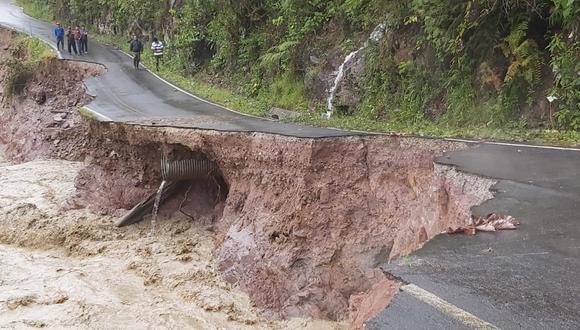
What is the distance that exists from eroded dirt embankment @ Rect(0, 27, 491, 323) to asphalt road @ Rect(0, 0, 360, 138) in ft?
2.01

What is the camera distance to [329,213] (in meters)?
10.3

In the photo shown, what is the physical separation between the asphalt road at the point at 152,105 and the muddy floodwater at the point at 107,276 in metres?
2.66

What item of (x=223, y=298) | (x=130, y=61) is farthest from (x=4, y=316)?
(x=130, y=61)

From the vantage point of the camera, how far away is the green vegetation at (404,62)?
44.9 feet

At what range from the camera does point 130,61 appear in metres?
29.8

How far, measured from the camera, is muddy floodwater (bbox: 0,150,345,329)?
9797 millimetres

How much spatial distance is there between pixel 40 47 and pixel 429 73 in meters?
22.1

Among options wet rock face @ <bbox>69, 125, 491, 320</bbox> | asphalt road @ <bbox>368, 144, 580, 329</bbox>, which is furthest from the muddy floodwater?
asphalt road @ <bbox>368, 144, 580, 329</bbox>

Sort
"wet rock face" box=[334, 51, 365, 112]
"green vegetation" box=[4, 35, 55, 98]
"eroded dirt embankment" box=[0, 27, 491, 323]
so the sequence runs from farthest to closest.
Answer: "green vegetation" box=[4, 35, 55, 98]
"wet rock face" box=[334, 51, 365, 112]
"eroded dirt embankment" box=[0, 27, 491, 323]

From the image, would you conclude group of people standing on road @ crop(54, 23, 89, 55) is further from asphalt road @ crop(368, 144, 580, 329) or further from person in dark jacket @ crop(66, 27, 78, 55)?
asphalt road @ crop(368, 144, 580, 329)

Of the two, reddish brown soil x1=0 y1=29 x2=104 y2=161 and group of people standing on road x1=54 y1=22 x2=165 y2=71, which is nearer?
reddish brown soil x1=0 y1=29 x2=104 y2=161

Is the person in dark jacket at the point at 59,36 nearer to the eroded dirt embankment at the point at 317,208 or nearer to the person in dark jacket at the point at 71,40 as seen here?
the person in dark jacket at the point at 71,40

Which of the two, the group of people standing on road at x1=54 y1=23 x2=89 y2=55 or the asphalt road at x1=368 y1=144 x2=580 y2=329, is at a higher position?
the group of people standing on road at x1=54 y1=23 x2=89 y2=55

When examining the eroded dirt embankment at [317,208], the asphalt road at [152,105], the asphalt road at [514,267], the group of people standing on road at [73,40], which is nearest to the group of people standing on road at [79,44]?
the group of people standing on road at [73,40]
